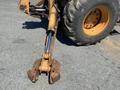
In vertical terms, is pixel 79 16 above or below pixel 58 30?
above

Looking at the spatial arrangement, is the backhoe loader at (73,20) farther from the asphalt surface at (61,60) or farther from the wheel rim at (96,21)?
the asphalt surface at (61,60)

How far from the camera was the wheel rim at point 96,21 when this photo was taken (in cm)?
674

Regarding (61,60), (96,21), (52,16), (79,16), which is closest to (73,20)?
(79,16)

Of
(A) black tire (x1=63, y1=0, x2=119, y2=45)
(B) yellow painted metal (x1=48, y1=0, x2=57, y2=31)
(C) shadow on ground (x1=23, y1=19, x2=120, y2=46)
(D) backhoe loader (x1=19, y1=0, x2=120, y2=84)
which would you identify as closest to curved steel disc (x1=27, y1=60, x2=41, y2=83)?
(D) backhoe loader (x1=19, y1=0, x2=120, y2=84)

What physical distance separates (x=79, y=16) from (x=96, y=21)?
2.94 feet

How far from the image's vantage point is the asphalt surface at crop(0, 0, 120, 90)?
5145 mm

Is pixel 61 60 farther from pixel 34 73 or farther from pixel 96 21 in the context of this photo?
pixel 96 21

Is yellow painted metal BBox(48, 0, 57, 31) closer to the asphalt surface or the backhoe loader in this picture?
the backhoe loader

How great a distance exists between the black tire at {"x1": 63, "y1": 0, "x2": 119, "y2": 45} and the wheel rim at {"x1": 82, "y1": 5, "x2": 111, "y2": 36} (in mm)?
90

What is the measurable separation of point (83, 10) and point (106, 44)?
1213 mm

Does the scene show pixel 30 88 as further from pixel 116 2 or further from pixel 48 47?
Result: pixel 116 2

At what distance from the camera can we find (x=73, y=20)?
6172 mm

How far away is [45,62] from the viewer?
5234 mm

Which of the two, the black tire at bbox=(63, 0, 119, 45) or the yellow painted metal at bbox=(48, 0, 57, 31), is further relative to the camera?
the black tire at bbox=(63, 0, 119, 45)
